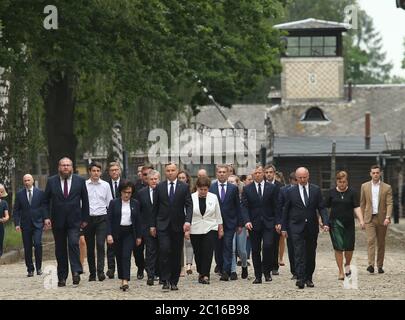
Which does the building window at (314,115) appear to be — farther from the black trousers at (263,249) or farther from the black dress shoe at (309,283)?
the black dress shoe at (309,283)

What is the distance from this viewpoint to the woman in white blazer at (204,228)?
65.5ft

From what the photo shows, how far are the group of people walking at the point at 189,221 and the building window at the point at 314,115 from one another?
170ft

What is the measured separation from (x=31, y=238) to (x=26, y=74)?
37.7 ft

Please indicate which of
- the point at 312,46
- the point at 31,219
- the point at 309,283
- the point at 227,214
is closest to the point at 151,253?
the point at 227,214

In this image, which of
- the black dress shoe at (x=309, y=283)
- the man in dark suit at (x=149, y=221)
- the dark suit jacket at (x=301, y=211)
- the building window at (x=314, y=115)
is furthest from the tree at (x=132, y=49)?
the building window at (x=314, y=115)

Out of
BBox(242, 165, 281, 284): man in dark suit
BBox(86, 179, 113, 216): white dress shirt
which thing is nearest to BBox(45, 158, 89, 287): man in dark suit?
BBox(86, 179, 113, 216): white dress shirt

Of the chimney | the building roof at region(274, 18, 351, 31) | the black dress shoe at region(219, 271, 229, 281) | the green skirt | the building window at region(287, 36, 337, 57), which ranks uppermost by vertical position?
the building roof at region(274, 18, 351, 31)

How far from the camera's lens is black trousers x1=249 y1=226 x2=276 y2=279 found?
2047cm

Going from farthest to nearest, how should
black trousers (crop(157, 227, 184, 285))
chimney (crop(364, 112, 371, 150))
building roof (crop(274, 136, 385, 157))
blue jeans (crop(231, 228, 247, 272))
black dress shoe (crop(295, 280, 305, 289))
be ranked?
chimney (crop(364, 112, 371, 150)), building roof (crop(274, 136, 385, 157)), blue jeans (crop(231, 228, 247, 272)), black dress shoe (crop(295, 280, 305, 289)), black trousers (crop(157, 227, 184, 285))

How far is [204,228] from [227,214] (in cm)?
125

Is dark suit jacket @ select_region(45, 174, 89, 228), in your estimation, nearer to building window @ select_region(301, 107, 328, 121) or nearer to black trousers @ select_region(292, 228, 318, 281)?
black trousers @ select_region(292, 228, 318, 281)

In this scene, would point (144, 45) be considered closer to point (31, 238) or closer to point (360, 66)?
point (31, 238)

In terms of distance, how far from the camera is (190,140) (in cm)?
5894
